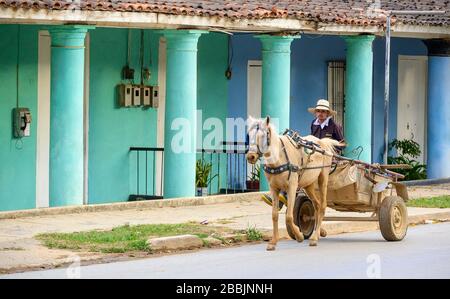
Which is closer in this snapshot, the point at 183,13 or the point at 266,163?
the point at 266,163

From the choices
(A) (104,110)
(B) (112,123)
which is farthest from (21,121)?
(B) (112,123)

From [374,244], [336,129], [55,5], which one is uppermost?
[55,5]

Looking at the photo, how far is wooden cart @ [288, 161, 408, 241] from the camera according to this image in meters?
16.9

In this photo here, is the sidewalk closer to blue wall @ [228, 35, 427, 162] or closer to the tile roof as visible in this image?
the tile roof

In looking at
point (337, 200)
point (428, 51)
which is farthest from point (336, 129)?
point (428, 51)

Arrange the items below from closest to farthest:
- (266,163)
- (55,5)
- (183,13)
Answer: (266,163)
(55,5)
(183,13)

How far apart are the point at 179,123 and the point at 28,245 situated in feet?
19.3

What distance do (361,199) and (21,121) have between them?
20.7 feet

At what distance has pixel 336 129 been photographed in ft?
57.5

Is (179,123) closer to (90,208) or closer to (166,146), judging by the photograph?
(166,146)

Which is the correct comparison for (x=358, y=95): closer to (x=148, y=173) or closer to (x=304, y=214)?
(x=148, y=173)

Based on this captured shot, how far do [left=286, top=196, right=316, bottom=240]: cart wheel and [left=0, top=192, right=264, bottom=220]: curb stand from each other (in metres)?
3.75

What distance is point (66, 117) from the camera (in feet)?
64.8

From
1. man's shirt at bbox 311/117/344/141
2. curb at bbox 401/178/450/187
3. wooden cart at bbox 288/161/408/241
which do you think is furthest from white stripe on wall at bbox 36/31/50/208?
curb at bbox 401/178/450/187
